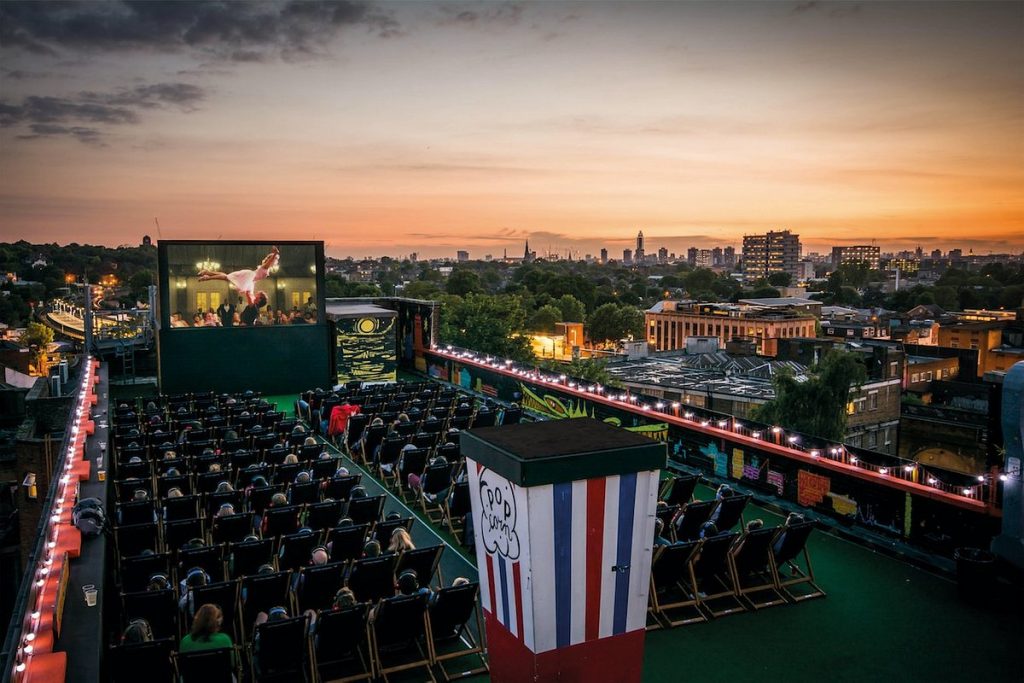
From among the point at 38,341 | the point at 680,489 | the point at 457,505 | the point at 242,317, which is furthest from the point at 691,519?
the point at 38,341

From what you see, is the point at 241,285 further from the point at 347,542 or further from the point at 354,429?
the point at 347,542

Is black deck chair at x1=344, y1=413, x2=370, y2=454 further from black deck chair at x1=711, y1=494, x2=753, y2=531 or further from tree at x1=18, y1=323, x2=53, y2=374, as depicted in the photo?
tree at x1=18, y1=323, x2=53, y2=374

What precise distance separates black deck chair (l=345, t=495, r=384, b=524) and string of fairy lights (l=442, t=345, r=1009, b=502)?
483cm

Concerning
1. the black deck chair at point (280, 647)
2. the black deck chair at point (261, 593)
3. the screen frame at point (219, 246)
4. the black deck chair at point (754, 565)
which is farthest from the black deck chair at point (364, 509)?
the screen frame at point (219, 246)

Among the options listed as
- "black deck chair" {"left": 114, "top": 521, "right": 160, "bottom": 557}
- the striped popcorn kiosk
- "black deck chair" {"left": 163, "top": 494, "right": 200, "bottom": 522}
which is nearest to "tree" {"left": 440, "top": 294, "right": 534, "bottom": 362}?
"black deck chair" {"left": 163, "top": 494, "right": 200, "bottom": 522}

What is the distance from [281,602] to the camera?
19.9 feet

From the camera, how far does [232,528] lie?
750cm

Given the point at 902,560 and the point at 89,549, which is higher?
the point at 89,549

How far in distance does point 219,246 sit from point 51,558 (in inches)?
548

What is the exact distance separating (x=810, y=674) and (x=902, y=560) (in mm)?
2690

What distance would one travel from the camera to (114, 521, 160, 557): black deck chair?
718 cm

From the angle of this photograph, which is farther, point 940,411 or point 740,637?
point 940,411

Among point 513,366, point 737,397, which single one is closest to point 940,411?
point 737,397

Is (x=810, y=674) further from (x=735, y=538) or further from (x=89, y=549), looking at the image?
(x=89, y=549)
